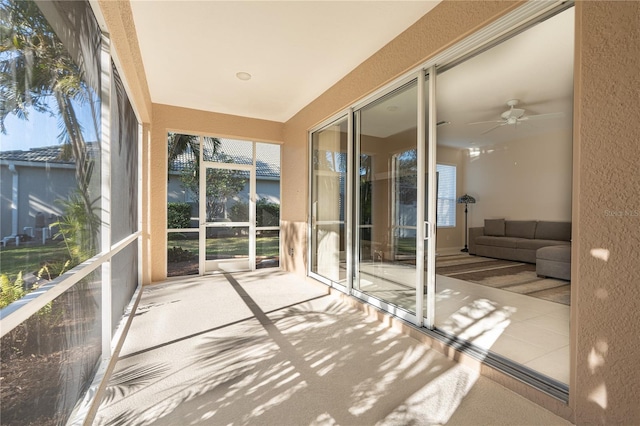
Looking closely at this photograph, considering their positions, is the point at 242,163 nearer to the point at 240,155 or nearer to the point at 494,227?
the point at 240,155

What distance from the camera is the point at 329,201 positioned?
4.51 meters

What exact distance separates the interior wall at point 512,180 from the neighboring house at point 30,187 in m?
6.36

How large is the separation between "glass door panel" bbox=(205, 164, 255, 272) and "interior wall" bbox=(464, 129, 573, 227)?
17.0 feet

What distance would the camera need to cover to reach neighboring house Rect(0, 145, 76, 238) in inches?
40.8

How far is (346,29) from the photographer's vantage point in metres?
2.88

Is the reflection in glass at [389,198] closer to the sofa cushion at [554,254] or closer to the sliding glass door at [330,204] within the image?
the sliding glass door at [330,204]

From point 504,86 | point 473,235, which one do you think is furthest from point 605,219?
point 473,235

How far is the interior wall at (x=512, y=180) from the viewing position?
18.9ft

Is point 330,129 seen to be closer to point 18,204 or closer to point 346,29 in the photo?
point 346,29

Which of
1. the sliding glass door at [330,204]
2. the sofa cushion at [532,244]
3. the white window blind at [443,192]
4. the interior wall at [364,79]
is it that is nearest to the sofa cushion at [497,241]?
the sofa cushion at [532,244]

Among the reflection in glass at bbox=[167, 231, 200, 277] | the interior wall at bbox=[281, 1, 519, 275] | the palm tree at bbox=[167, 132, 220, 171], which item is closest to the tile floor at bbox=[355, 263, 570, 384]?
the interior wall at bbox=[281, 1, 519, 275]

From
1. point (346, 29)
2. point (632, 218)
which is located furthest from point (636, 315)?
Answer: point (346, 29)

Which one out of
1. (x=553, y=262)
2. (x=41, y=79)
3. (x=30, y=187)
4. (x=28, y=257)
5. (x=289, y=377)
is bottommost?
(x=289, y=377)

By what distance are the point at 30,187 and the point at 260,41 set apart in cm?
261
